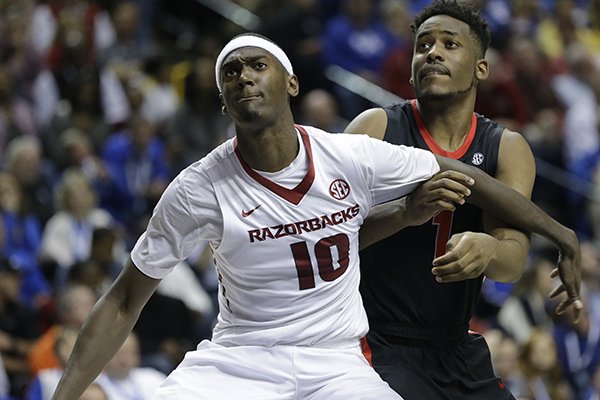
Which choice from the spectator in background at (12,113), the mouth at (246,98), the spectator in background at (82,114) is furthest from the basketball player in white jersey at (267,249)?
A: the spectator in background at (82,114)

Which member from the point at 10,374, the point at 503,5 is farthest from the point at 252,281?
the point at 503,5

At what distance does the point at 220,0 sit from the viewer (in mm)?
14773

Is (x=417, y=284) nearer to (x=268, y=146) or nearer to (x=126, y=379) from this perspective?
(x=268, y=146)

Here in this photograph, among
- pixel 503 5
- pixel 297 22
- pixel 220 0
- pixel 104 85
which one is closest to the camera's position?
pixel 104 85

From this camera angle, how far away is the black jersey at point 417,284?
5.51 metres

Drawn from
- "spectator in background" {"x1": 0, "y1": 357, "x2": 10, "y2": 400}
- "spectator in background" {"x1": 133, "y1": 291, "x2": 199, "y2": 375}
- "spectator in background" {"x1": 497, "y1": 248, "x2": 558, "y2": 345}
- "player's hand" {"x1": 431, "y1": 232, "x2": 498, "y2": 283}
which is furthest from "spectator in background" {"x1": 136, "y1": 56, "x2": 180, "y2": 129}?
"player's hand" {"x1": 431, "y1": 232, "x2": 498, "y2": 283}

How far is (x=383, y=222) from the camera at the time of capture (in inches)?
206

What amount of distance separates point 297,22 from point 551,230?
8380mm

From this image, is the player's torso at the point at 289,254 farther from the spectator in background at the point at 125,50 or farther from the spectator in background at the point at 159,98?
the spectator in background at the point at 125,50

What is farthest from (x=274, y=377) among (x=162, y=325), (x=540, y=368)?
(x=540, y=368)

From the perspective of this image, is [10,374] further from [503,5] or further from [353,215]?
[503,5]

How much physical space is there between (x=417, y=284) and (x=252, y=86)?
4.28ft

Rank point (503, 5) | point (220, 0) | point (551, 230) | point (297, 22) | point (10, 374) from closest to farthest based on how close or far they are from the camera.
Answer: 1. point (551, 230)
2. point (10, 374)
3. point (297, 22)
4. point (220, 0)
5. point (503, 5)

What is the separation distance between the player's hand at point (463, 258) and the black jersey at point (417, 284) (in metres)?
0.62
